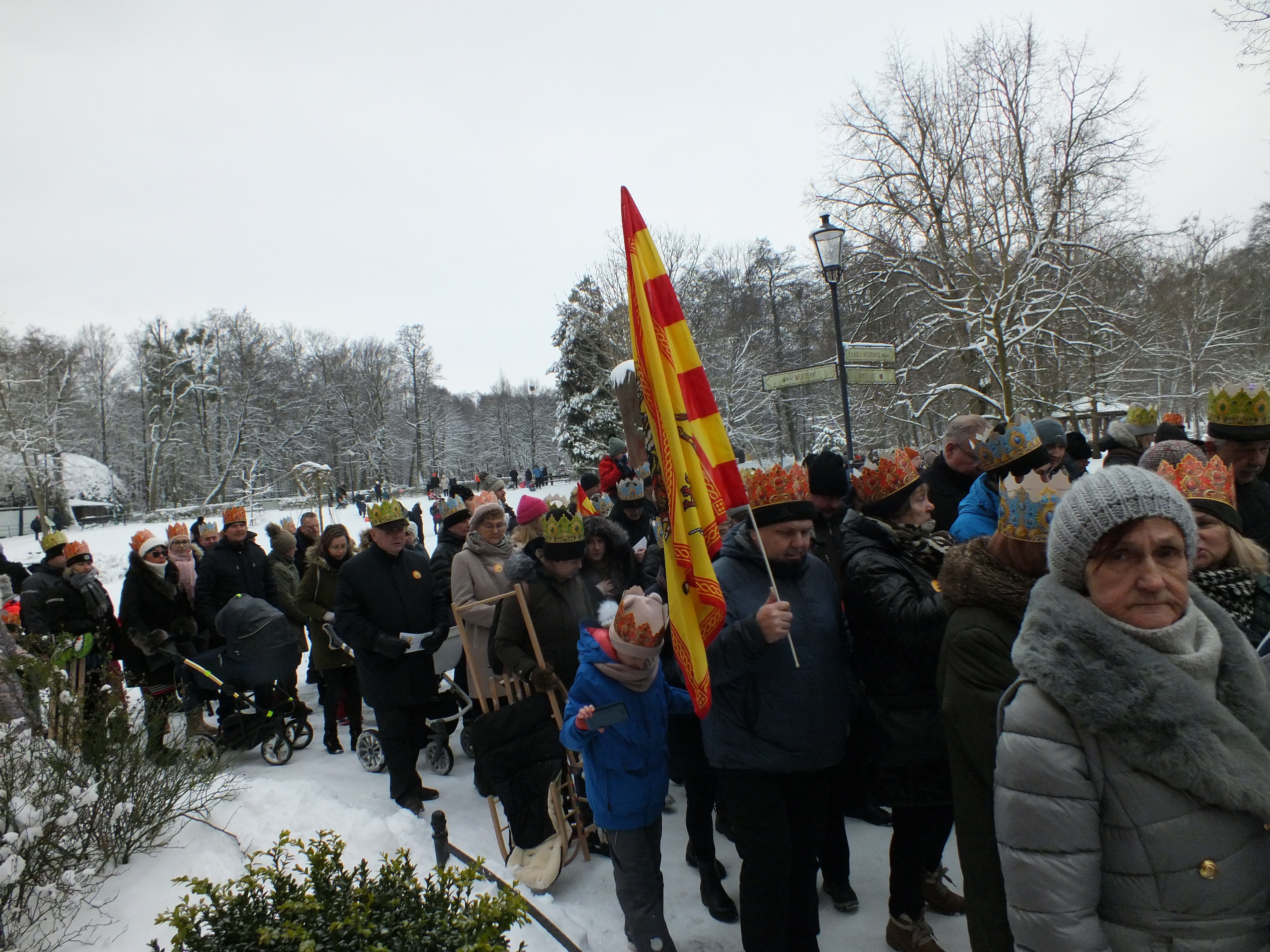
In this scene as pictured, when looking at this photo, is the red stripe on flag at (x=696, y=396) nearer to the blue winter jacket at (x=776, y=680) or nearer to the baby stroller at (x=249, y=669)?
the blue winter jacket at (x=776, y=680)

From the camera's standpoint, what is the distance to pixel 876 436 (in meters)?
27.1

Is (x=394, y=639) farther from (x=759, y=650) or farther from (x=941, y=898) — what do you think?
(x=941, y=898)

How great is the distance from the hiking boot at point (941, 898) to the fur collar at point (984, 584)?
197cm

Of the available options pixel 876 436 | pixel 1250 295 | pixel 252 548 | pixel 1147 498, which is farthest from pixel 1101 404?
pixel 1147 498

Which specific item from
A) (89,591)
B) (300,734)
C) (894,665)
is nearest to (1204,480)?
(894,665)

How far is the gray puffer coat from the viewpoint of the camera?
157 centimetres

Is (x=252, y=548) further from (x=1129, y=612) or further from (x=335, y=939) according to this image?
(x=1129, y=612)

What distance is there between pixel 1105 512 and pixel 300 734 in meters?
7.11

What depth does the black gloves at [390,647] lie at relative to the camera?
5246 mm

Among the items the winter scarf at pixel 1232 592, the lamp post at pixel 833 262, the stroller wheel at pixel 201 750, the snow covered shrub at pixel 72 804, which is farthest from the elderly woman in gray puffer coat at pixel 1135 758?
the lamp post at pixel 833 262

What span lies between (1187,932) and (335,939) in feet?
6.71

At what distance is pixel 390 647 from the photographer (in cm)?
525

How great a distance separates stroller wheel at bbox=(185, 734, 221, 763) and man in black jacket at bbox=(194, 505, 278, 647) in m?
1.76

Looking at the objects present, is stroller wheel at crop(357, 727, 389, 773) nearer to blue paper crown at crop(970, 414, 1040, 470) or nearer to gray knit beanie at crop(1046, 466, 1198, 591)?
blue paper crown at crop(970, 414, 1040, 470)
